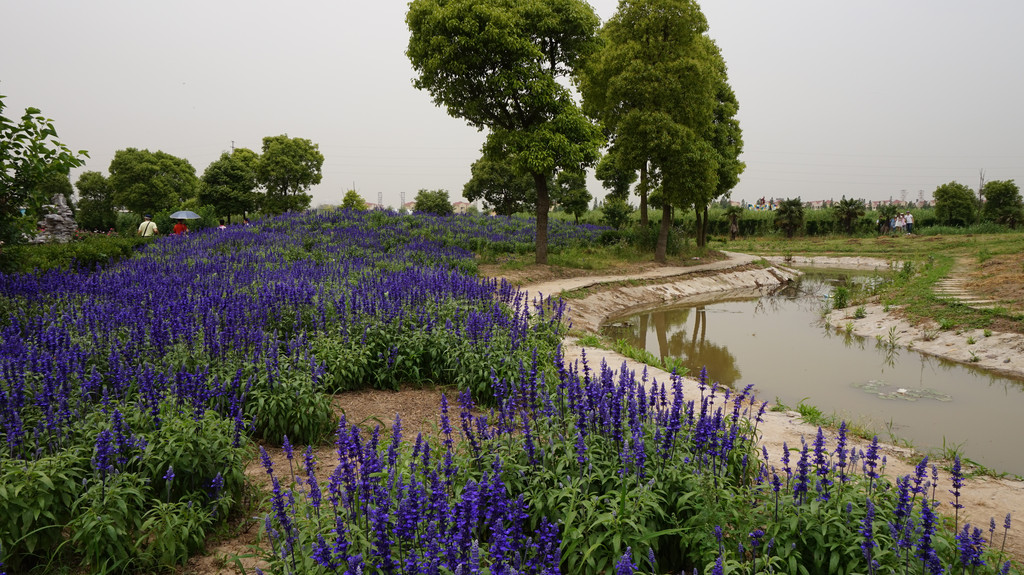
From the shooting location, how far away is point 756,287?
2233 centimetres

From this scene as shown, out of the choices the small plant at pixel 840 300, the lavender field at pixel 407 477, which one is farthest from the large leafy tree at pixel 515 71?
the lavender field at pixel 407 477

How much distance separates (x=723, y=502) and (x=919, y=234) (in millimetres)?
44659

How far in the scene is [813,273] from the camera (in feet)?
85.1

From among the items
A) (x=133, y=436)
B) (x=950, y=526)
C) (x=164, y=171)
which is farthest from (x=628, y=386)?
(x=164, y=171)

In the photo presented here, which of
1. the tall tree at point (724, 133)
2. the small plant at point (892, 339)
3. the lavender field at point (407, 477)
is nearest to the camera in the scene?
the lavender field at point (407, 477)

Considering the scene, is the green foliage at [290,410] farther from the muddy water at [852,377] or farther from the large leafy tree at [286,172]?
the large leafy tree at [286,172]

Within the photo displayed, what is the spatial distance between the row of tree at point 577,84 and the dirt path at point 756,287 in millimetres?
2992

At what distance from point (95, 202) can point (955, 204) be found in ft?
263

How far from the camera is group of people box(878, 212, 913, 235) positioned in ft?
127

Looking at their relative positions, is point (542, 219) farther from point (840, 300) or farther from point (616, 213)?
point (616, 213)

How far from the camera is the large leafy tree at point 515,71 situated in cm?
1605

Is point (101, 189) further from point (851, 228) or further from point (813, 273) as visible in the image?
point (851, 228)

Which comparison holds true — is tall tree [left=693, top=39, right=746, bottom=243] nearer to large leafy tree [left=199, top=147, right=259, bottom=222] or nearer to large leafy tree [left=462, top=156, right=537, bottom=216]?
large leafy tree [left=462, top=156, right=537, bottom=216]

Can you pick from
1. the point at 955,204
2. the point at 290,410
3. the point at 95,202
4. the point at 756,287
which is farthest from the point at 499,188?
the point at 95,202
